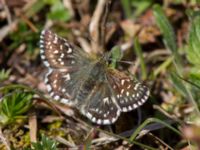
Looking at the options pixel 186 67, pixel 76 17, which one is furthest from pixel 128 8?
pixel 186 67

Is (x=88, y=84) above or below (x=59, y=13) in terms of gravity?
below

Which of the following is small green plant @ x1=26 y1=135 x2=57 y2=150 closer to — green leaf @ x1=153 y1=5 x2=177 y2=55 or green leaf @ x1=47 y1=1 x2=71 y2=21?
green leaf @ x1=153 y1=5 x2=177 y2=55

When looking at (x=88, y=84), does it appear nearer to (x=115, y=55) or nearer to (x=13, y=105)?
(x=115, y=55)

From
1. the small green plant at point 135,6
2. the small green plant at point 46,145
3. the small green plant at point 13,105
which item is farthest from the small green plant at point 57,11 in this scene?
the small green plant at point 46,145

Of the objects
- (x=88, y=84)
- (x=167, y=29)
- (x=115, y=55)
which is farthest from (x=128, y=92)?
(x=167, y=29)

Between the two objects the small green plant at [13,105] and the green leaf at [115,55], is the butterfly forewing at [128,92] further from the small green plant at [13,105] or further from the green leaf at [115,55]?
the small green plant at [13,105]

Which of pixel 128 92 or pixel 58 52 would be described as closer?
pixel 128 92

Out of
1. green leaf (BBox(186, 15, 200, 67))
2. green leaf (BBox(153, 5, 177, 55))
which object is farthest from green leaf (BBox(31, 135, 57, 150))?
green leaf (BBox(153, 5, 177, 55))
